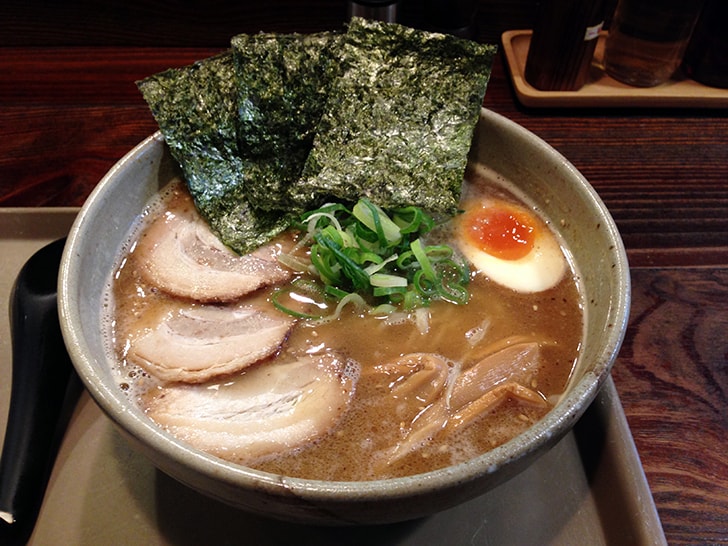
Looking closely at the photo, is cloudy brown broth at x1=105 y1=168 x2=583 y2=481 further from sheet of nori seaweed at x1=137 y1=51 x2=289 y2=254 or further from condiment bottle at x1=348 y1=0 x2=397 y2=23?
condiment bottle at x1=348 y1=0 x2=397 y2=23

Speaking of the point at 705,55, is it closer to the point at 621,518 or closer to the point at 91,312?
the point at 621,518

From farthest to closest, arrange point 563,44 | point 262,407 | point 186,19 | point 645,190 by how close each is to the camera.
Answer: point 186,19 < point 563,44 < point 645,190 < point 262,407

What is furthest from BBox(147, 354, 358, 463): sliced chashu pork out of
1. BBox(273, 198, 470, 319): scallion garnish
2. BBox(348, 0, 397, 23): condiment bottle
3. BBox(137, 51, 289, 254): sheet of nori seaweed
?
BBox(348, 0, 397, 23): condiment bottle

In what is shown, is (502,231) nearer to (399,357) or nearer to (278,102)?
(399,357)

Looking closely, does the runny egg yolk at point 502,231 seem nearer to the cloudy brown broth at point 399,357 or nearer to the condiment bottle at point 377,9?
the cloudy brown broth at point 399,357

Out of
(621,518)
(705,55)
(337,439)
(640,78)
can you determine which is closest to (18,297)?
(337,439)

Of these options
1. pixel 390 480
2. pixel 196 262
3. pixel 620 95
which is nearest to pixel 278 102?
pixel 196 262
